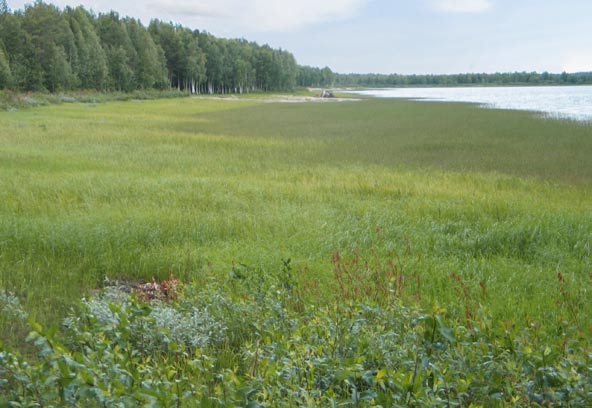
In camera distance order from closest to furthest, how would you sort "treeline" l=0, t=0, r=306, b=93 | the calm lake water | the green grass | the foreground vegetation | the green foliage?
the green foliage < the foreground vegetation < the green grass < the calm lake water < "treeline" l=0, t=0, r=306, b=93

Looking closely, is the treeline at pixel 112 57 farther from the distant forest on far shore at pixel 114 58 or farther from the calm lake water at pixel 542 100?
the calm lake water at pixel 542 100

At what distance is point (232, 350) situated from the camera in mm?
4543

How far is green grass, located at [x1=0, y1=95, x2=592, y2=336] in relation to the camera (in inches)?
252

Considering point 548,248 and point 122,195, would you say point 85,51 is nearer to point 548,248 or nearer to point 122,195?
point 122,195

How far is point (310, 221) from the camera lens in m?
9.15

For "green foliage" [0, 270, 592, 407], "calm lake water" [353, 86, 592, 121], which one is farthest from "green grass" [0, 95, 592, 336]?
"calm lake water" [353, 86, 592, 121]

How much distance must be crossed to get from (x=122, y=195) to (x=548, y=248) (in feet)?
27.2

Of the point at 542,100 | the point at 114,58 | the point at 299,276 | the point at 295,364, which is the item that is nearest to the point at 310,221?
the point at 299,276

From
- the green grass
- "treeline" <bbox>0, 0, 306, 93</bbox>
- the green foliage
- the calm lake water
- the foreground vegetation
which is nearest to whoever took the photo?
the green foliage

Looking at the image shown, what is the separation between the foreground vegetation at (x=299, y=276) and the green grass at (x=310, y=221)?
5 centimetres

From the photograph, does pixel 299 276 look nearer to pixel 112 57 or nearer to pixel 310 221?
pixel 310 221

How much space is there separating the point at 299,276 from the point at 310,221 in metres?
2.77

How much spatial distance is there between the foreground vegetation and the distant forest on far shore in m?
55.3

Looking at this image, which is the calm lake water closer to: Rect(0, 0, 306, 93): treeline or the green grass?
the green grass
